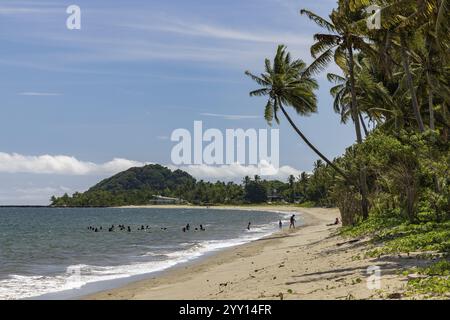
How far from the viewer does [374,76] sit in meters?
36.9

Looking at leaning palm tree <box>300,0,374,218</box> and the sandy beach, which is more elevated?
leaning palm tree <box>300,0,374,218</box>

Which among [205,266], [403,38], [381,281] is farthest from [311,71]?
[381,281]

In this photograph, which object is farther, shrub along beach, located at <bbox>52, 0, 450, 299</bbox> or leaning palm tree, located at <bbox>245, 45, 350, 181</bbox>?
leaning palm tree, located at <bbox>245, 45, 350, 181</bbox>

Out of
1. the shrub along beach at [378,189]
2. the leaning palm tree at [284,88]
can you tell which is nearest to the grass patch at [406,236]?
the shrub along beach at [378,189]

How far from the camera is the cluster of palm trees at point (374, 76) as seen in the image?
24078mm

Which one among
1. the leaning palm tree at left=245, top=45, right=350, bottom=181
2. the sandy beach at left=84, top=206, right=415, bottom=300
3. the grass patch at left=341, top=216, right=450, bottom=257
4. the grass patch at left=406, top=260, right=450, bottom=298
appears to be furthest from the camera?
the leaning palm tree at left=245, top=45, right=350, bottom=181

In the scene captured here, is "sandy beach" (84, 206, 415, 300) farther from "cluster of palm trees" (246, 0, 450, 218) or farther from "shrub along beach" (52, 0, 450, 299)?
"cluster of palm trees" (246, 0, 450, 218)

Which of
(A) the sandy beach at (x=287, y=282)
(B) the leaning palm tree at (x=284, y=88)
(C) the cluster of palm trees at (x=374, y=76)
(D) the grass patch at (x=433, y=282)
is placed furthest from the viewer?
(B) the leaning palm tree at (x=284, y=88)

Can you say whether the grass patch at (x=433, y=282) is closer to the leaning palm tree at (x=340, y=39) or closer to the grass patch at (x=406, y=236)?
the grass patch at (x=406, y=236)

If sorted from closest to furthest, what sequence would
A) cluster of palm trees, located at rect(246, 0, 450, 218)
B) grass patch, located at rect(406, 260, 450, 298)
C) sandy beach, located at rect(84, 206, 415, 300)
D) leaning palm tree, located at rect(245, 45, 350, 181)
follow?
grass patch, located at rect(406, 260, 450, 298) < sandy beach, located at rect(84, 206, 415, 300) < cluster of palm trees, located at rect(246, 0, 450, 218) < leaning palm tree, located at rect(245, 45, 350, 181)

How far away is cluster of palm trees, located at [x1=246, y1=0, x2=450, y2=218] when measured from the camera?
24.1 m

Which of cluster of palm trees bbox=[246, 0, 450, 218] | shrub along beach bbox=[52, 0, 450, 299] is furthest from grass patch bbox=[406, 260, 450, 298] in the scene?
cluster of palm trees bbox=[246, 0, 450, 218]

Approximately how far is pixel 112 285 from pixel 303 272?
8.78 meters

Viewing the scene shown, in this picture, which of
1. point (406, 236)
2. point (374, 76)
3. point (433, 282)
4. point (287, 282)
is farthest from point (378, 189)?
point (433, 282)
